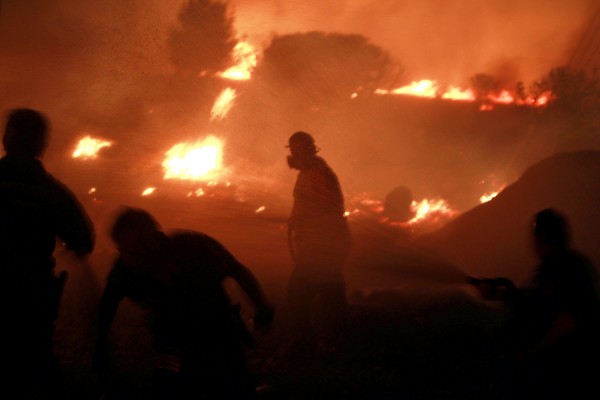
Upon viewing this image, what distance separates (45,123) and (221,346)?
1775 mm

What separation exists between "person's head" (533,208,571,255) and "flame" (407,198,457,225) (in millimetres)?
11088

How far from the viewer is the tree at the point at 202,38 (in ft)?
41.0

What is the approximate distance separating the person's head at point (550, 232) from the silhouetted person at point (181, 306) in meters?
1.80

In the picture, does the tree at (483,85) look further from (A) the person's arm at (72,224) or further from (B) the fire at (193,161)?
(A) the person's arm at (72,224)

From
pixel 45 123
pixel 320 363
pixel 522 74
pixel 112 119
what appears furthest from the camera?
pixel 522 74

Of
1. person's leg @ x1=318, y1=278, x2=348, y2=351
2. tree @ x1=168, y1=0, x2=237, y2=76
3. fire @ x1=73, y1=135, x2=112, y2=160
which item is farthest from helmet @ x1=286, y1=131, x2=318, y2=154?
fire @ x1=73, y1=135, x2=112, y2=160

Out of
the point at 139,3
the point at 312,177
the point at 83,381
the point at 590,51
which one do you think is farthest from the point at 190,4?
the point at 590,51

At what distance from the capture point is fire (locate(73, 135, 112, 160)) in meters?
14.3

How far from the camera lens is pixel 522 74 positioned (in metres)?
17.0

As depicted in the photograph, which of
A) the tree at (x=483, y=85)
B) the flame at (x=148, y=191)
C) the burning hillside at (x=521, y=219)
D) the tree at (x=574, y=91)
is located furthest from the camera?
the tree at (x=483, y=85)

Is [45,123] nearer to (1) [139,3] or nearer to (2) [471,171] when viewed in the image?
(1) [139,3]

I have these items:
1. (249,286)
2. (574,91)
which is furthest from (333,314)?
(574,91)

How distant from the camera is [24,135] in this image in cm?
292

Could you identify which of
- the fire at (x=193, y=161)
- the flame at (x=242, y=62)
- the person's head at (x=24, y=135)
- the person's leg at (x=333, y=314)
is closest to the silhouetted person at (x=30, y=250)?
the person's head at (x=24, y=135)
